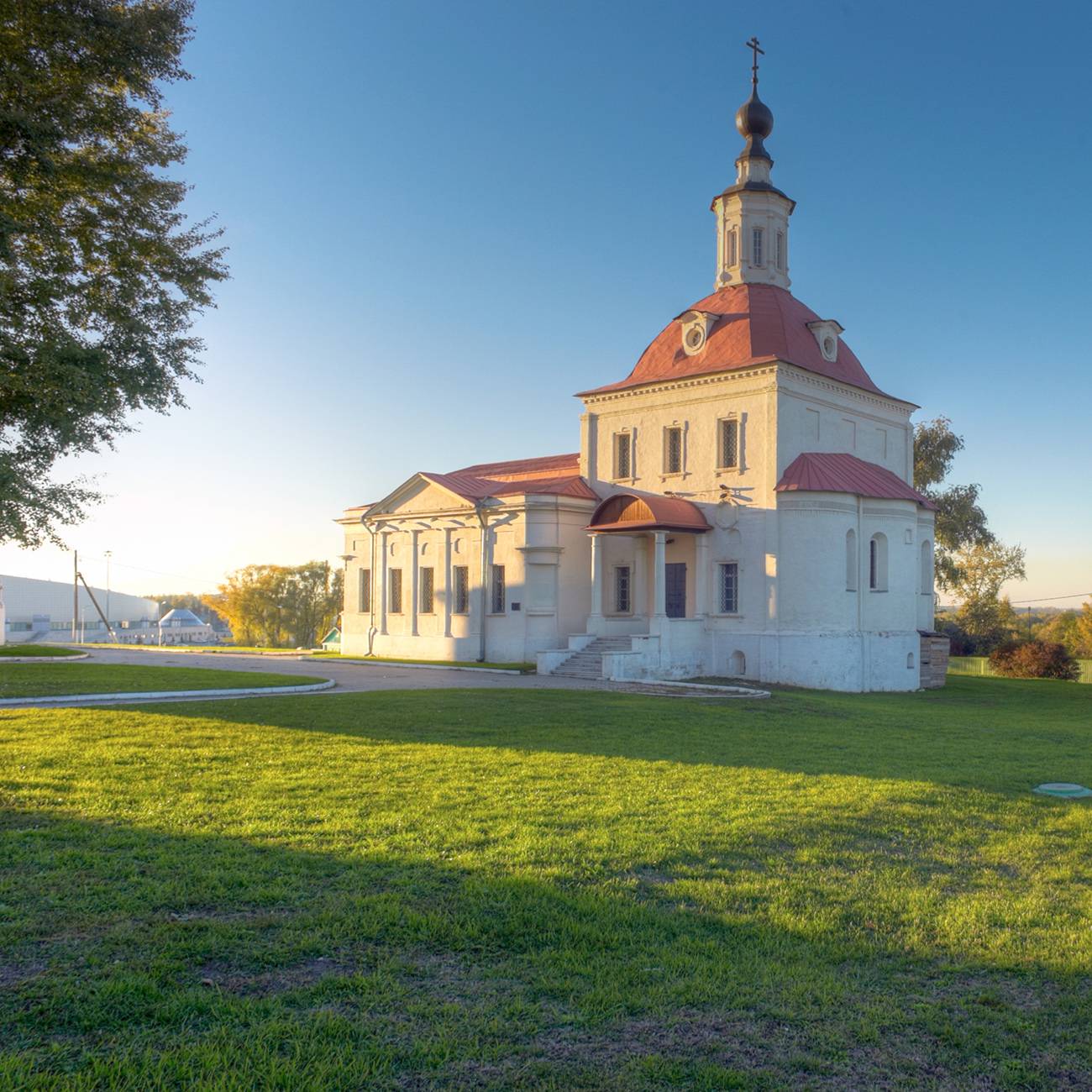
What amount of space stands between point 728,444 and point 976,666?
20.4 metres

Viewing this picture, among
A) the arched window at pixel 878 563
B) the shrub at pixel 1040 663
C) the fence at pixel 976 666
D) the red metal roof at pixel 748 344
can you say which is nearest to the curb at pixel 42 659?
the red metal roof at pixel 748 344

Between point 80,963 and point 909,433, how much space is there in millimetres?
37337

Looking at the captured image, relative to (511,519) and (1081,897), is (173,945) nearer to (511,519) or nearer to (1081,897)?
(1081,897)

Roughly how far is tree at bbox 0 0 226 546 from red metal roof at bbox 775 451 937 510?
19514mm

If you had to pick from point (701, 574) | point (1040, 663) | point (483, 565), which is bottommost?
point (1040, 663)

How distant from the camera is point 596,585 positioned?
32875 mm

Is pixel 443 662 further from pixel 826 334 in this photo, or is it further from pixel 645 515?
pixel 826 334

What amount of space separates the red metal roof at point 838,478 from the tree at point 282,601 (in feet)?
180

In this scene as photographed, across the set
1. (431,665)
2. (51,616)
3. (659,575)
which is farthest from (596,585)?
(51,616)

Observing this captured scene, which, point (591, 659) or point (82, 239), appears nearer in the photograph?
point (82, 239)

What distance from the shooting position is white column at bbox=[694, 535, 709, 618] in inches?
1284

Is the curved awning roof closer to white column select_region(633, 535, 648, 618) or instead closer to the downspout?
white column select_region(633, 535, 648, 618)

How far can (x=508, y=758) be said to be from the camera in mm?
12227

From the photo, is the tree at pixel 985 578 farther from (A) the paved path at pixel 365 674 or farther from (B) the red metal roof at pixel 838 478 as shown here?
(A) the paved path at pixel 365 674
